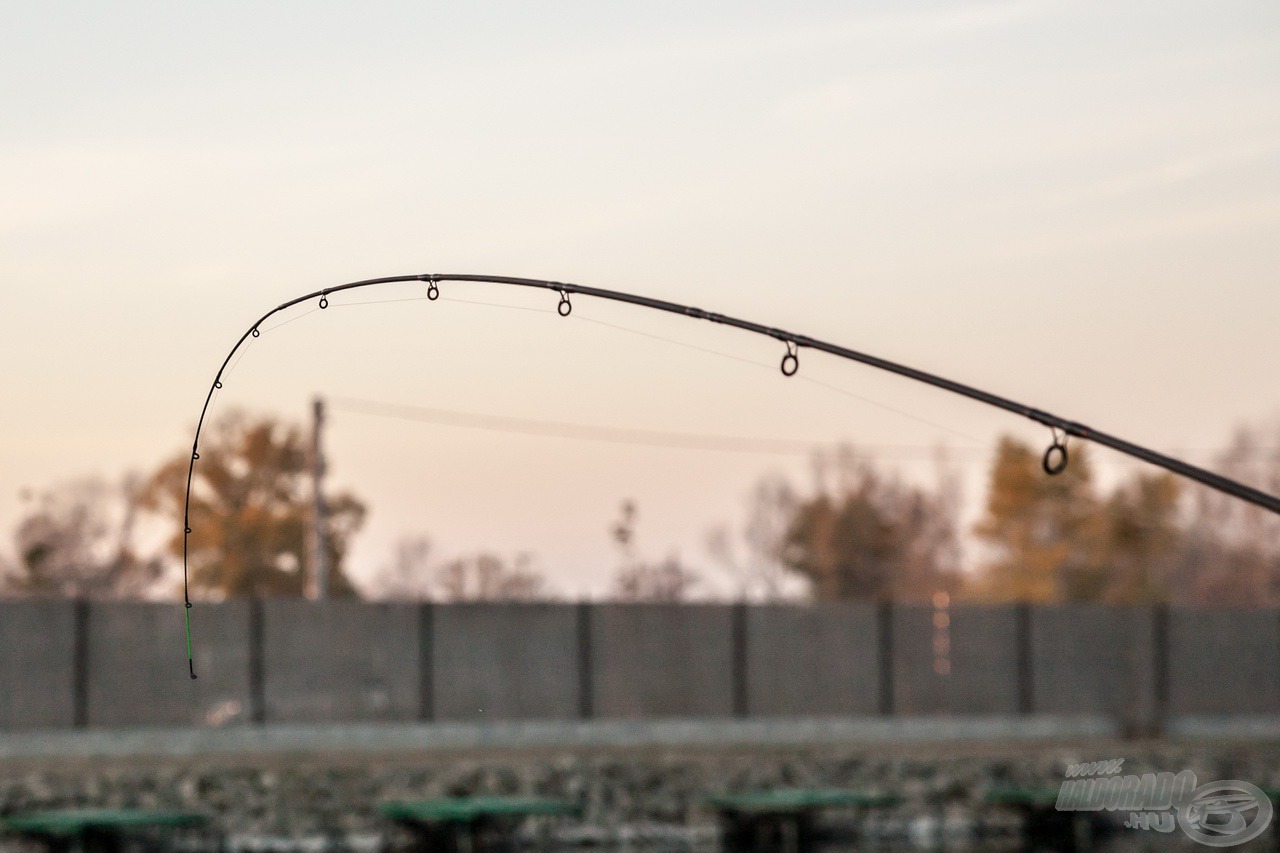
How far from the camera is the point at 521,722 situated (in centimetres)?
2423

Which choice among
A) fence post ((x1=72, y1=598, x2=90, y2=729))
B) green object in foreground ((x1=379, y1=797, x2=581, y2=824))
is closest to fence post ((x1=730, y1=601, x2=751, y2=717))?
fence post ((x1=72, y1=598, x2=90, y2=729))

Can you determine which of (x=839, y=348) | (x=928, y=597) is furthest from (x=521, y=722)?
(x=928, y=597)

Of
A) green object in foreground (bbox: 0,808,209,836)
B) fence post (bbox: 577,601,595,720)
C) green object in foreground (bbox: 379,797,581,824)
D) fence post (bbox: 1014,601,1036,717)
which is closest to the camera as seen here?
green object in foreground (bbox: 0,808,209,836)

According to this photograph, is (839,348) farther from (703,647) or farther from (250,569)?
(250,569)

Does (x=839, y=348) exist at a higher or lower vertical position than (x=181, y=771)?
higher

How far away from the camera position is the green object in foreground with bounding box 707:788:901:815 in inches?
659

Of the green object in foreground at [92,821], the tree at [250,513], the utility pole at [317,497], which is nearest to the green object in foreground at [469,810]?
the green object in foreground at [92,821]

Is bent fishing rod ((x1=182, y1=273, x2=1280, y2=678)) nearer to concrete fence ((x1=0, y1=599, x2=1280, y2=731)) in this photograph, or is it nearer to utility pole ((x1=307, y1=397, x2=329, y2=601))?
concrete fence ((x1=0, y1=599, x2=1280, y2=731))

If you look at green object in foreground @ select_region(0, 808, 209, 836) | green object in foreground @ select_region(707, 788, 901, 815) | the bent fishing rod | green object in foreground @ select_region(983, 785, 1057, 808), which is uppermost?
the bent fishing rod

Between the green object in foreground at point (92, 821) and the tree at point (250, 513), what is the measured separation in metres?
33.2

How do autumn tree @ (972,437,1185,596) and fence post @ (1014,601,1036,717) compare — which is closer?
fence post @ (1014,601,1036,717)

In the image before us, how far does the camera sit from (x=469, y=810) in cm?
1556

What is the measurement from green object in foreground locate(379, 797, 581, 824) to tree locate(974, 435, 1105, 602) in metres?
42.5

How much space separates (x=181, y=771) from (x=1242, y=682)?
18223 millimetres
